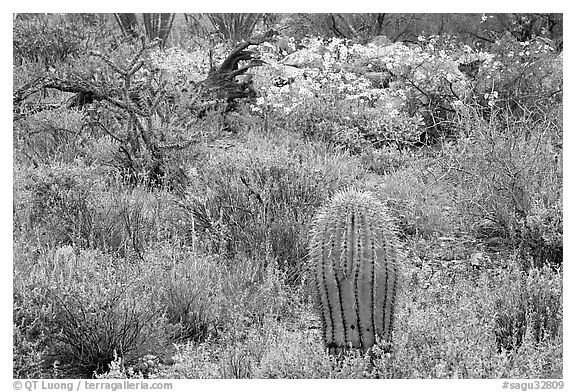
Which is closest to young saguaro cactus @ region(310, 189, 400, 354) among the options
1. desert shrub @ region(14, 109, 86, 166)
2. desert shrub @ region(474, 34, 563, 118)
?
desert shrub @ region(14, 109, 86, 166)

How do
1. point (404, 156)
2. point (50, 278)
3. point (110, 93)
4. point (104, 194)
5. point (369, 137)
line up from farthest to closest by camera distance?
point (369, 137), point (404, 156), point (110, 93), point (104, 194), point (50, 278)

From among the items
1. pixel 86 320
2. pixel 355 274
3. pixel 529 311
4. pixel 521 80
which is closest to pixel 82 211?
pixel 86 320

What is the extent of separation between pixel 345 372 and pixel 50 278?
1630mm

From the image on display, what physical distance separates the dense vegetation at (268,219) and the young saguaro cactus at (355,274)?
12 centimetres

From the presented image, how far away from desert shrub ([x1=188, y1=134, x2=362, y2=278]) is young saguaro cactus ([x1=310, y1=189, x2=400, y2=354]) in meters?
1.09

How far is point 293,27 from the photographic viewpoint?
1392cm

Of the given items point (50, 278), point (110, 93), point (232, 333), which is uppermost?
point (110, 93)

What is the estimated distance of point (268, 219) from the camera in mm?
5059

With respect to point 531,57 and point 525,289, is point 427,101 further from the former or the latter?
point 525,289

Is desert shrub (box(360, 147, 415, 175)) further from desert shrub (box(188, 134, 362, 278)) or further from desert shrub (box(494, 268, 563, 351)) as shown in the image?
desert shrub (box(494, 268, 563, 351))

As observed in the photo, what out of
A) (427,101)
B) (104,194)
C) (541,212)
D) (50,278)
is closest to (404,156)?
(427,101)

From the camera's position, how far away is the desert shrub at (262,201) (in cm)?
493

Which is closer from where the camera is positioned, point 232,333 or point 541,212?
point 232,333

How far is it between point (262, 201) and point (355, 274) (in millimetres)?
1846
